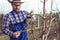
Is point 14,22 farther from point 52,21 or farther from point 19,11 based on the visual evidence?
point 52,21

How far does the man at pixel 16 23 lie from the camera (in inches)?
77.9

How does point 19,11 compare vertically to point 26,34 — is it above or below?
above

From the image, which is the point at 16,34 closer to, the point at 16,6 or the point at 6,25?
the point at 6,25

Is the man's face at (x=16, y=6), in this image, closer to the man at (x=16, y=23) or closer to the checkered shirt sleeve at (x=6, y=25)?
the man at (x=16, y=23)

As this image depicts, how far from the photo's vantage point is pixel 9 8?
2.00 meters

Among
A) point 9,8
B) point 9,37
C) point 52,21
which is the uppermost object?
point 9,8

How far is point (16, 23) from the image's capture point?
200 centimetres

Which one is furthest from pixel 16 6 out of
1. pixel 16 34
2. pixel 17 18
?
pixel 16 34

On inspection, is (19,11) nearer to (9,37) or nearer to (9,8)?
(9,8)

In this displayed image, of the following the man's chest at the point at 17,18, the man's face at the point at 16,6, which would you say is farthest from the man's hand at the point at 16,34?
the man's face at the point at 16,6

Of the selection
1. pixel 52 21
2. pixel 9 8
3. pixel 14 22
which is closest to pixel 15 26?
pixel 14 22

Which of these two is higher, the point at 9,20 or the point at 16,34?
the point at 9,20

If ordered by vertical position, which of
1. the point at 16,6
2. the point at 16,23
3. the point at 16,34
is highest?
the point at 16,6

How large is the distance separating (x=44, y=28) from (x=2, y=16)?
1.35 ft
